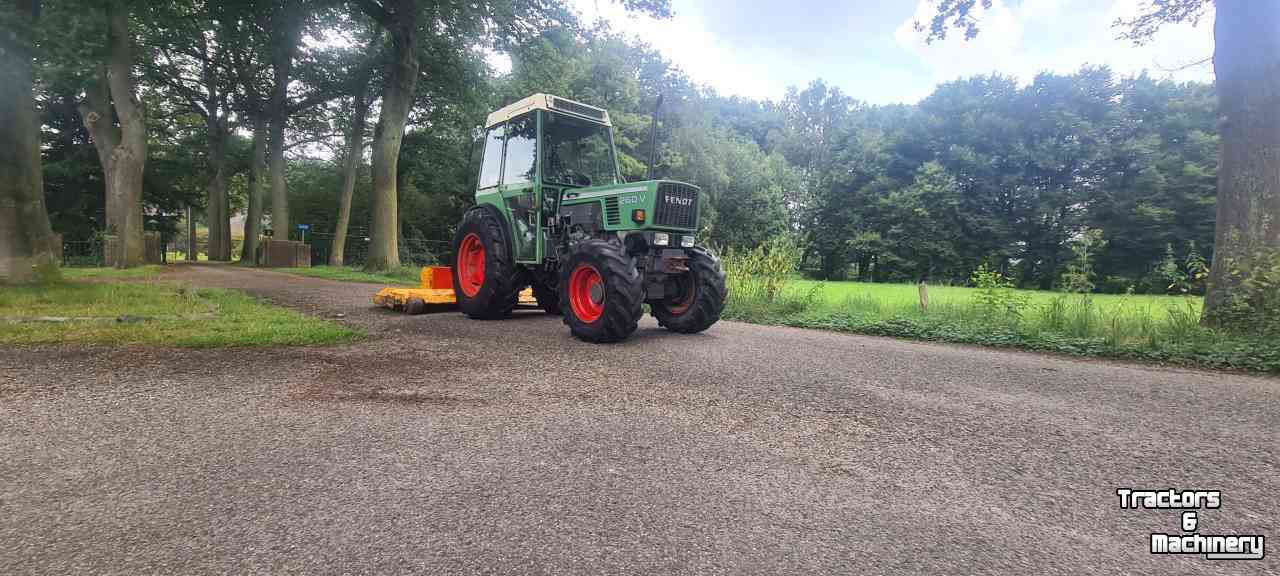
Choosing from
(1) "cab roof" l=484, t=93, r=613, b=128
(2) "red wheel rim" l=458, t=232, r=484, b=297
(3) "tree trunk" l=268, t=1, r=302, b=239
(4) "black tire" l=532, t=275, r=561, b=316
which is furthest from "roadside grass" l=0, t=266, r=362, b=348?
(3) "tree trunk" l=268, t=1, r=302, b=239

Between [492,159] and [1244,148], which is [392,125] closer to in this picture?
[492,159]

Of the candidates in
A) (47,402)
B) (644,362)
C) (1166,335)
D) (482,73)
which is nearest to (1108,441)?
(644,362)

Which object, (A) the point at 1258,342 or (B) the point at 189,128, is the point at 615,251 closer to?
(A) the point at 1258,342

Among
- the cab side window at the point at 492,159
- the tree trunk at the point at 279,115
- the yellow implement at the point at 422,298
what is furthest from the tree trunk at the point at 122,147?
the cab side window at the point at 492,159

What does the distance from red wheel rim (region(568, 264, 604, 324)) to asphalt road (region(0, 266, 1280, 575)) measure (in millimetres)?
1409

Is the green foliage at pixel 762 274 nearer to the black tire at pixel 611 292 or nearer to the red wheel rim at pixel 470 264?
the red wheel rim at pixel 470 264

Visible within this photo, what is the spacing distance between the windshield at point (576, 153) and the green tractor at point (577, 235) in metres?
0.01

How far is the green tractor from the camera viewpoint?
5535mm

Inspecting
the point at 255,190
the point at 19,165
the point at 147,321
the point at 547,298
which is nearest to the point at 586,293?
the point at 547,298

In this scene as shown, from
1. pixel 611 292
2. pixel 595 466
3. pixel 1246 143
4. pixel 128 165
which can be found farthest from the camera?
pixel 128 165

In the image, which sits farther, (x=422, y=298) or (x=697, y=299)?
(x=422, y=298)

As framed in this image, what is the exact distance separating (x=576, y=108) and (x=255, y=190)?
943 inches

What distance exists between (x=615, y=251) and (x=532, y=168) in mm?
2078

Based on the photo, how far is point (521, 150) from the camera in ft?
22.6
